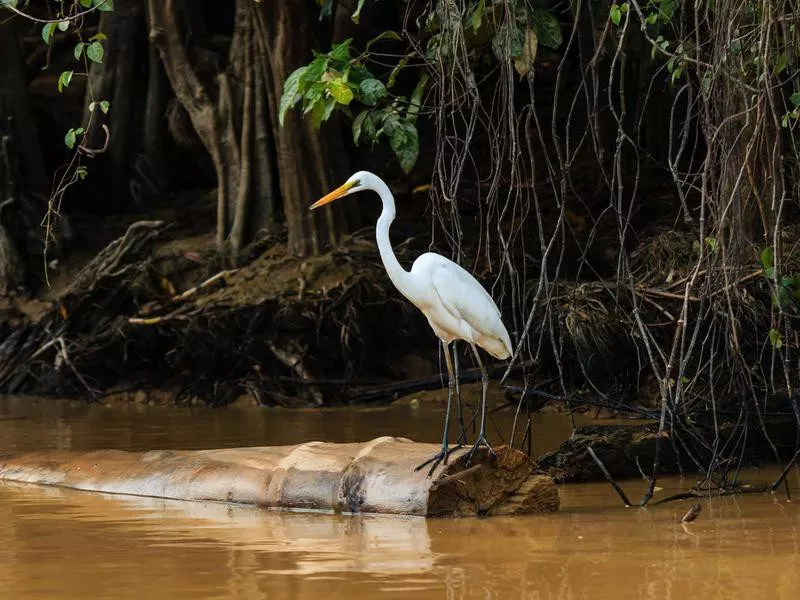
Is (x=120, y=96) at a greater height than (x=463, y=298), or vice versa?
(x=120, y=96)

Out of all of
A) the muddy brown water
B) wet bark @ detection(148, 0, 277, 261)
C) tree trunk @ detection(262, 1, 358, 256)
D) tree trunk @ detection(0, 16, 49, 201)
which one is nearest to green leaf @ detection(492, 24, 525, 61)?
the muddy brown water

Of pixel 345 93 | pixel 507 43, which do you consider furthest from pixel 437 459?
pixel 345 93

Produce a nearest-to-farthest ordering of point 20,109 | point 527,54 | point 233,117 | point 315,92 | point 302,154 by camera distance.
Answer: point 527,54 < point 315,92 < point 302,154 < point 233,117 < point 20,109

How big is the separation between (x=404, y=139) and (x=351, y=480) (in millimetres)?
2048

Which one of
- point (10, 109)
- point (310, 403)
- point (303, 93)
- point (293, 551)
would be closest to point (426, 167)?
point (310, 403)

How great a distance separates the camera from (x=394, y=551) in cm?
445

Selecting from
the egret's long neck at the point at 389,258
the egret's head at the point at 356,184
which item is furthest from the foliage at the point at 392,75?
the egret's long neck at the point at 389,258

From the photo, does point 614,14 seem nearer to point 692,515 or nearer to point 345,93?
point 345,93

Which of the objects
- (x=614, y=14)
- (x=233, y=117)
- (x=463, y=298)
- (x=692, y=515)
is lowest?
(x=692, y=515)

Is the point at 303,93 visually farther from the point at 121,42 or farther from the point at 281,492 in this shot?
the point at 121,42

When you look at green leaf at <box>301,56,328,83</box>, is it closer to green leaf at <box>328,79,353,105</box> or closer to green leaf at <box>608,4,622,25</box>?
green leaf at <box>328,79,353,105</box>

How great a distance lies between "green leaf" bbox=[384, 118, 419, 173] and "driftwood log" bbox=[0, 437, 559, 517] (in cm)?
171

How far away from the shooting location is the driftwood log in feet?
16.8

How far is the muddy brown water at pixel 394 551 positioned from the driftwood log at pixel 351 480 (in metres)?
0.07
